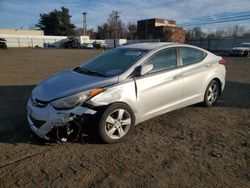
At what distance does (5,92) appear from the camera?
7.78 metres

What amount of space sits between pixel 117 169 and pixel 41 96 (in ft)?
5.50

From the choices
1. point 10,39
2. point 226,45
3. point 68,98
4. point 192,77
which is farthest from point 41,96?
point 10,39

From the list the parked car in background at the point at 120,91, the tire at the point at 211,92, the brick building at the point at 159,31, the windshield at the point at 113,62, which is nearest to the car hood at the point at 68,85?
the parked car in background at the point at 120,91

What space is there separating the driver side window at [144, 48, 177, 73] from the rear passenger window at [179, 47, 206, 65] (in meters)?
0.27

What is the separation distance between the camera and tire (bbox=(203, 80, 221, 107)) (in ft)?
19.6

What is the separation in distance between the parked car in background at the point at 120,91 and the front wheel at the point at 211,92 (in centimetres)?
15

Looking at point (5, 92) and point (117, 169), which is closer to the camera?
point (117, 169)

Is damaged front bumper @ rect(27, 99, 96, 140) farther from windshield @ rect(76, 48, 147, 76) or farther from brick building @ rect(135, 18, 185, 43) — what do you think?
brick building @ rect(135, 18, 185, 43)

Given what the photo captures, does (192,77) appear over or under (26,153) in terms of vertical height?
over

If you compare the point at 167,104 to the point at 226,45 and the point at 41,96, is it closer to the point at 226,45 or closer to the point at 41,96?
the point at 41,96

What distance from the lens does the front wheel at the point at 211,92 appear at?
235 inches

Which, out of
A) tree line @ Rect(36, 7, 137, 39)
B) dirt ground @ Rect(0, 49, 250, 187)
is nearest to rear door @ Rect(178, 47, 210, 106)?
dirt ground @ Rect(0, 49, 250, 187)

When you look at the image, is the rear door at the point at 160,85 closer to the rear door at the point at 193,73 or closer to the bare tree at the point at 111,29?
the rear door at the point at 193,73

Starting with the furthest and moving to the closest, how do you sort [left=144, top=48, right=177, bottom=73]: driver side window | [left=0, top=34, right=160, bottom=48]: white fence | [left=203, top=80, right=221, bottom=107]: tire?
[left=0, top=34, right=160, bottom=48]: white fence → [left=203, top=80, right=221, bottom=107]: tire → [left=144, top=48, right=177, bottom=73]: driver side window
